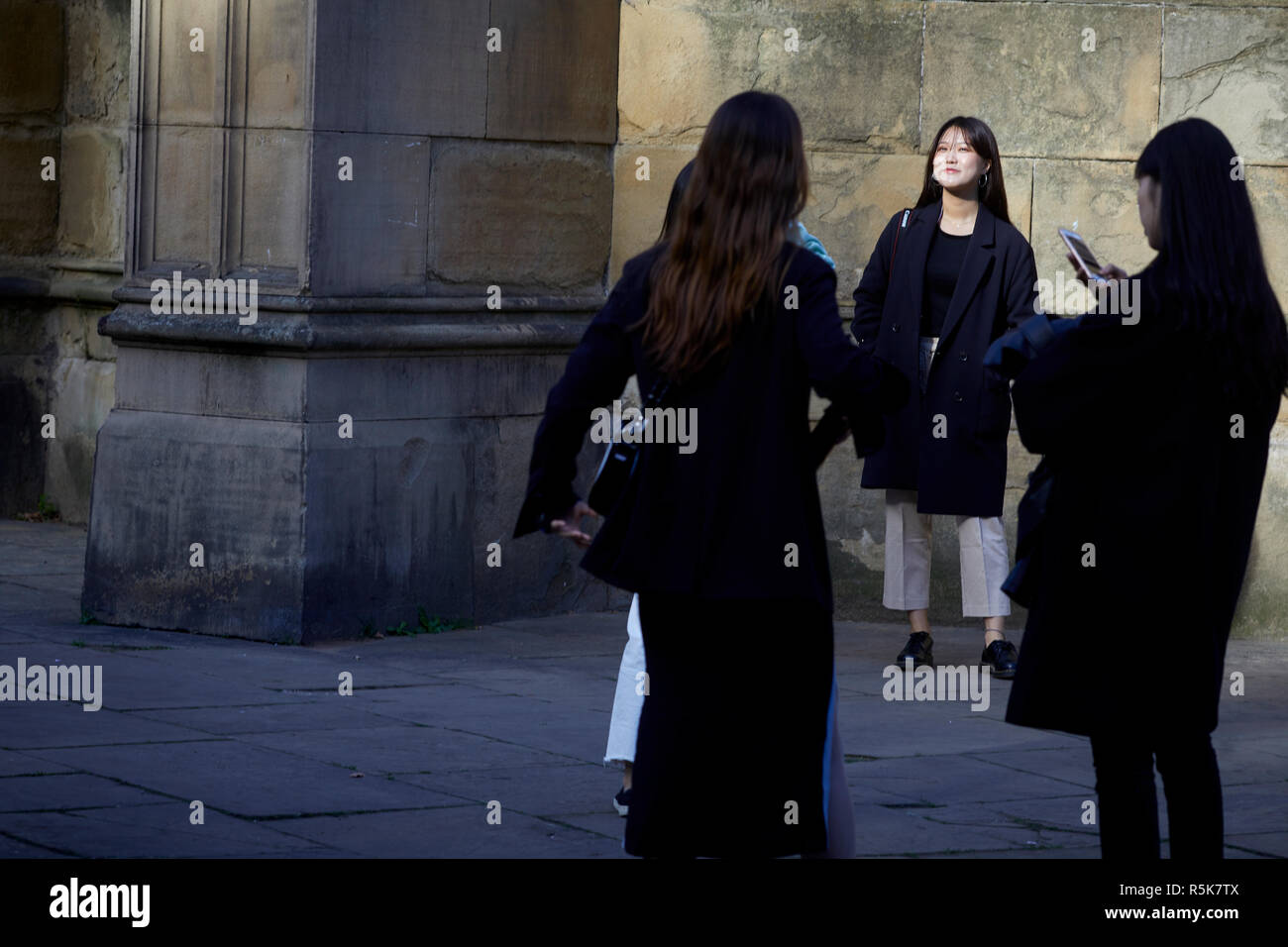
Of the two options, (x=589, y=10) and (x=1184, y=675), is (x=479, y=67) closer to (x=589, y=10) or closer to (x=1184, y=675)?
(x=589, y=10)

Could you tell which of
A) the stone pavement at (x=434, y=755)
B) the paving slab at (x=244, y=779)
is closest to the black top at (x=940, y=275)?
the stone pavement at (x=434, y=755)

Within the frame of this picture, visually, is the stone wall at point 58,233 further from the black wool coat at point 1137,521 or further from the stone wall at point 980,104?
the black wool coat at point 1137,521

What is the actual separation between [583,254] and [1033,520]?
4972 mm

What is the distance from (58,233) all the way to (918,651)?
6108 millimetres

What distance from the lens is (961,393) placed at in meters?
7.74

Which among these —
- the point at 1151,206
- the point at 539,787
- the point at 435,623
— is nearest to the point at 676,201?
the point at 1151,206

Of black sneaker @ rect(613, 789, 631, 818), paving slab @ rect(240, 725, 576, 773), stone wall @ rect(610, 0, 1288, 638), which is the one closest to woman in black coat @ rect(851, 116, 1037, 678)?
stone wall @ rect(610, 0, 1288, 638)

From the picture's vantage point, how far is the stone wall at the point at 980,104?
8625mm

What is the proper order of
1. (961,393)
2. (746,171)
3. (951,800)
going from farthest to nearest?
(961,393) → (951,800) → (746,171)

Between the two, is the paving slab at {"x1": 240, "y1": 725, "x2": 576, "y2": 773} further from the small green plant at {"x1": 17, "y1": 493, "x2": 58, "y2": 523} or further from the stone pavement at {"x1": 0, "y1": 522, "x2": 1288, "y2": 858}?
the small green plant at {"x1": 17, "y1": 493, "x2": 58, "y2": 523}

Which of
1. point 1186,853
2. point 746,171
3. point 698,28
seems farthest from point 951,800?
point 698,28

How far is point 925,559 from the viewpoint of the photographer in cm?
796

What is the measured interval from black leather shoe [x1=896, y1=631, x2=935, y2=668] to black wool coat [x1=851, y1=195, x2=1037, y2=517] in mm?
493

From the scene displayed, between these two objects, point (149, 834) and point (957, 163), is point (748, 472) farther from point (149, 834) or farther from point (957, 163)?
point (957, 163)
